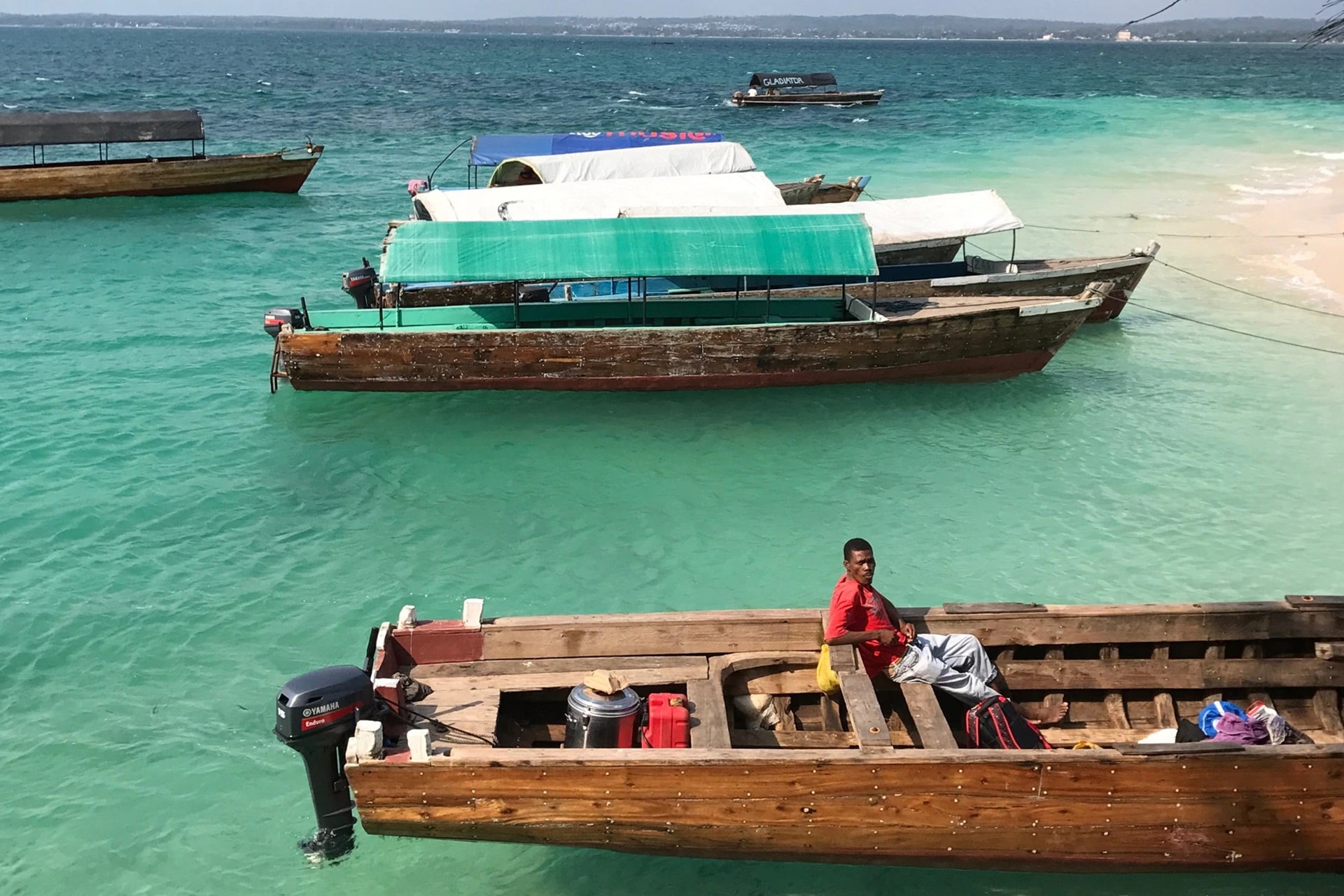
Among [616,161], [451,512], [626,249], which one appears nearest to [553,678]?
[451,512]

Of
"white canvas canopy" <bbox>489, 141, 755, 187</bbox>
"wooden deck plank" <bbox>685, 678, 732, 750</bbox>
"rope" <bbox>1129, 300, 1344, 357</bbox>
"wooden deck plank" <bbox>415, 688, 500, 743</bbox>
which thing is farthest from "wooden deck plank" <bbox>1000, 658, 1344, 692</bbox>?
"white canvas canopy" <bbox>489, 141, 755, 187</bbox>

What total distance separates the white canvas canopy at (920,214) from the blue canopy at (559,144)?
23.8ft

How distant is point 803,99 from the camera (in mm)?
64312

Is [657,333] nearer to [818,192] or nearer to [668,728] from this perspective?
[668,728]

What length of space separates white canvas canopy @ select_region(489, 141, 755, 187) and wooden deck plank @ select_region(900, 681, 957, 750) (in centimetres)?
1608

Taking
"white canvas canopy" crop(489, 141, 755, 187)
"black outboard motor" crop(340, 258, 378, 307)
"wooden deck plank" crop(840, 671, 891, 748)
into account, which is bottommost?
"wooden deck plank" crop(840, 671, 891, 748)

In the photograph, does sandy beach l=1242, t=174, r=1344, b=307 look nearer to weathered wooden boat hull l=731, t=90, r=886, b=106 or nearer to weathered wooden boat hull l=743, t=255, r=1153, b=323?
weathered wooden boat hull l=743, t=255, r=1153, b=323

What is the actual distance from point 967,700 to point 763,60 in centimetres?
15892

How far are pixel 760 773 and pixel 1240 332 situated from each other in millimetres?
17563

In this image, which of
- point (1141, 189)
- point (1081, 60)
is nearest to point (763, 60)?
point (1081, 60)

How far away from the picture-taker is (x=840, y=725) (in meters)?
7.95

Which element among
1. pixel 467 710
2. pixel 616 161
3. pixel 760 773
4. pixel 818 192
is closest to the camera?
pixel 760 773

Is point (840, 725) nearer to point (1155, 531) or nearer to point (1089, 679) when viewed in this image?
point (1089, 679)

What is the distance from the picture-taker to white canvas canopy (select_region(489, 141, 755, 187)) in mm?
22219
